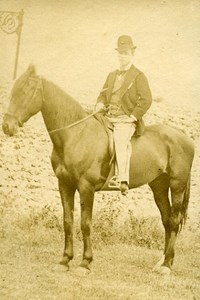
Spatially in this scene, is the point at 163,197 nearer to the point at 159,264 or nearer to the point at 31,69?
the point at 159,264

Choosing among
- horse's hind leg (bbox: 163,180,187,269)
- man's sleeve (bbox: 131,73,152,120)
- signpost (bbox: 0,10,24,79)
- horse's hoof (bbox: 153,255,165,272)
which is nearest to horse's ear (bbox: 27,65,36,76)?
signpost (bbox: 0,10,24,79)

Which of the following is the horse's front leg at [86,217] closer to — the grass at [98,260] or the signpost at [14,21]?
the grass at [98,260]

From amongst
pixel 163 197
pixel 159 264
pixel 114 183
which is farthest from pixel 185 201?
pixel 114 183

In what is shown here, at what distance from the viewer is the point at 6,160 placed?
4484mm

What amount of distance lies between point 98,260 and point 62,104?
1436 millimetres

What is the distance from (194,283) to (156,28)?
2361 millimetres

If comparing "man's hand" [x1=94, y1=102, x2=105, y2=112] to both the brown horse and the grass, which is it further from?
the grass

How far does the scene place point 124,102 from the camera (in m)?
4.35

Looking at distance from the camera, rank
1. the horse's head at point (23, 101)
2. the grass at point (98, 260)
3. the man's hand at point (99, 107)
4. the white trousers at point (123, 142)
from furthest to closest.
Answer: the man's hand at point (99, 107)
the white trousers at point (123, 142)
the horse's head at point (23, 101)
the grass at point (98, 260)

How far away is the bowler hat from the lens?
14.1 ft

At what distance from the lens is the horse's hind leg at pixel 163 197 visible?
464 centimetres

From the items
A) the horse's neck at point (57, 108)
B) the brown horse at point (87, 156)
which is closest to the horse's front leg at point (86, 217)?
the brown horse at point (87, 156)

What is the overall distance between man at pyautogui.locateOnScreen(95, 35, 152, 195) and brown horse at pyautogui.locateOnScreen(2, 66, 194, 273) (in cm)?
13

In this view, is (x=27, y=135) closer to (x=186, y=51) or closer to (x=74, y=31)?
(x=74, y=31)
